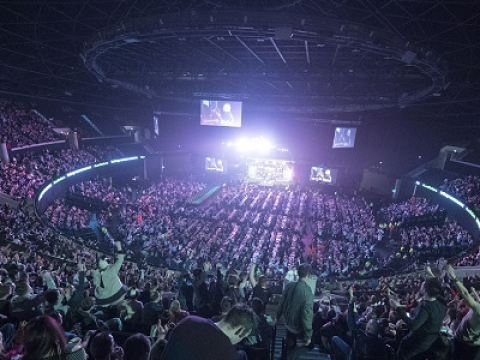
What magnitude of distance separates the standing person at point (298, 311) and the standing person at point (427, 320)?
123 centimetres

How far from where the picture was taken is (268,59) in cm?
2130

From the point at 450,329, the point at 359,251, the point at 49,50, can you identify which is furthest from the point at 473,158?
the point at 49,50

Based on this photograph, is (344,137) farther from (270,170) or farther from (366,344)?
(366,344)

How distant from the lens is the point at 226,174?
1515 inches

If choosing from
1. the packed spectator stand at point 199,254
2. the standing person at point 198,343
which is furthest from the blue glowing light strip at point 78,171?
the standing person at point 198,343

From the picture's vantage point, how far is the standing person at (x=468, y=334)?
11.7ft

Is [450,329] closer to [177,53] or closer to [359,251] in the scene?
[359,251]

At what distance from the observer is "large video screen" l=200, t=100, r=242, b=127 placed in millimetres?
29069

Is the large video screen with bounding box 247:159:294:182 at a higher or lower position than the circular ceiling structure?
lower

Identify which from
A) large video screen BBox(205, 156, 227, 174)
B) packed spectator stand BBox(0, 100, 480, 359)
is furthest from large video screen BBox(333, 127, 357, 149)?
large video screen BBox(205, 156, 227, 174)

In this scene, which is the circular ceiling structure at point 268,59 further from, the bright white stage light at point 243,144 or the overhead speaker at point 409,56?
the bright white stage light at point 243,144

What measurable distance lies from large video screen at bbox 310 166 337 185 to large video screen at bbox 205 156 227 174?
35.8 ft

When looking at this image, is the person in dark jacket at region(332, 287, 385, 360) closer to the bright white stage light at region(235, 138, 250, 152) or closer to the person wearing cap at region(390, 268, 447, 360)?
the person wearing cap at region(390, 268, 447, 360)

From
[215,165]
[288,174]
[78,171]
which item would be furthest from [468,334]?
[215,165]
